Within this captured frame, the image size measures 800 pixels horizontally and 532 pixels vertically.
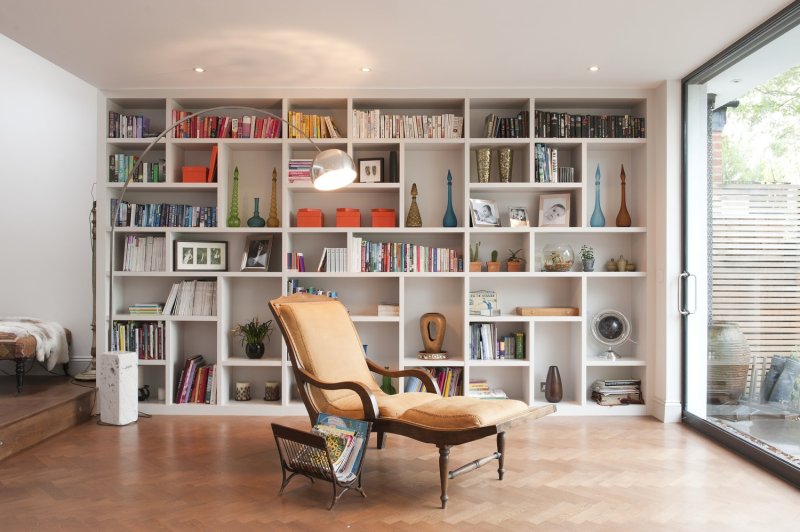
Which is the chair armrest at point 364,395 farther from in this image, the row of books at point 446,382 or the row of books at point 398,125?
the row of books at point 398,125

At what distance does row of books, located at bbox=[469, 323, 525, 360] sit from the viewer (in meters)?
5.34

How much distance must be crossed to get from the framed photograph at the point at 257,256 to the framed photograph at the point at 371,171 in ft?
3.06

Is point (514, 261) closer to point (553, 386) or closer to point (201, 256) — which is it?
point (553, 386)

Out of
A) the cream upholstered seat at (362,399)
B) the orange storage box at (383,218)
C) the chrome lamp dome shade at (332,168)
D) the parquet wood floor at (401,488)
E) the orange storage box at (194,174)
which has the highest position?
the orange storage box at (194,174)

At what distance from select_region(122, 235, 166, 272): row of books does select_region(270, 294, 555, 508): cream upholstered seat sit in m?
1.88

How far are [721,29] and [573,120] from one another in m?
1.49

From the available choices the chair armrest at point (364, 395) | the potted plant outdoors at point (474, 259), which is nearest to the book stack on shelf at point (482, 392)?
the potted plant outdoors at point (474, 259)

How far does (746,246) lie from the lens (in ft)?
13.5

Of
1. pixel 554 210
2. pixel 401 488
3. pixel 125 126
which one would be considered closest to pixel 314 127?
pixel 125 126

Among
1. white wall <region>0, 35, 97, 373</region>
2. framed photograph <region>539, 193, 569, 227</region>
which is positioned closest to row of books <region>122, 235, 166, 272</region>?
white wall <region>0, 35, 97, 373</region>

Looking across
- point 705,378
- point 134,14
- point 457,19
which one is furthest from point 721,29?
point 134,14

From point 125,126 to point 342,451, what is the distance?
3498mm

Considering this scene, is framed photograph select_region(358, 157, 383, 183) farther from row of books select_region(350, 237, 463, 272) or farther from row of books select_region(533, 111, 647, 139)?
row of books select_region(533, 111, 647, 139)

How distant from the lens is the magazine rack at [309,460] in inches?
127
